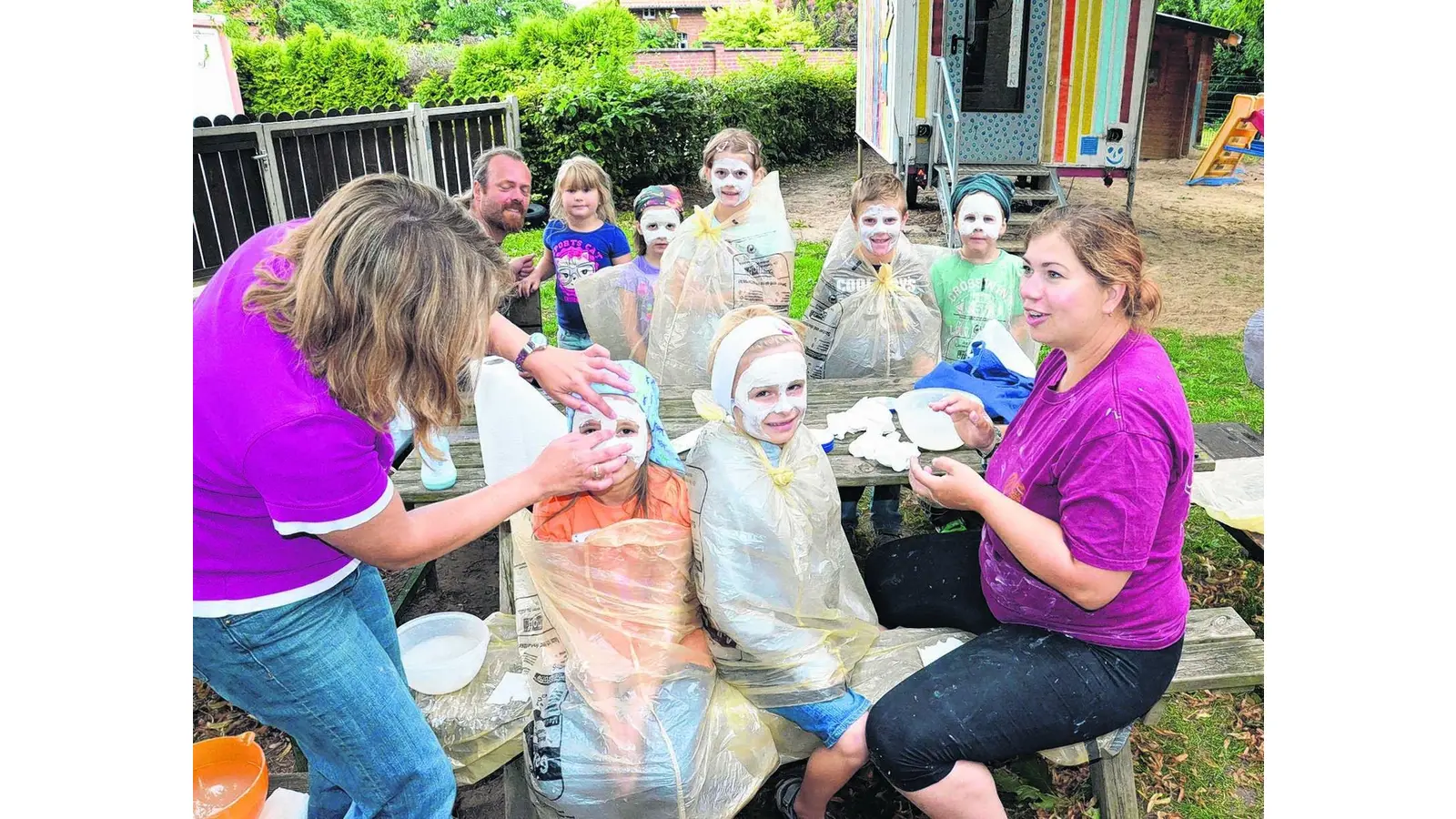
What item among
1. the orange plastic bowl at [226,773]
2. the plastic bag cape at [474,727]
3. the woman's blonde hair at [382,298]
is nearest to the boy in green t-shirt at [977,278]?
the plastic bag cape at [474,727]

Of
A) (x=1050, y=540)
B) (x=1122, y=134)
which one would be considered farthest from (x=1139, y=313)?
(x=1122, y=134)

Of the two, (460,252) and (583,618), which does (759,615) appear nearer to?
(583,618)

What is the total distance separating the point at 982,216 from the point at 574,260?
1840 millimetres

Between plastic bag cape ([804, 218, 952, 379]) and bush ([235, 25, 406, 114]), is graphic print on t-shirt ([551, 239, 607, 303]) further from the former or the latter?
bush ([235, 25, 406, 114])

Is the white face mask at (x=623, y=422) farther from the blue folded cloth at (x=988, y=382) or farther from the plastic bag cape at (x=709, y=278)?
the plastic bag cape at (x=709, y=278)

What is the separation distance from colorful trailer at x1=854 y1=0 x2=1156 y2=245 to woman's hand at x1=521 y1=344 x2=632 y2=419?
22.3ft

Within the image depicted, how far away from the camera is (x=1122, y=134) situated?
905 cm

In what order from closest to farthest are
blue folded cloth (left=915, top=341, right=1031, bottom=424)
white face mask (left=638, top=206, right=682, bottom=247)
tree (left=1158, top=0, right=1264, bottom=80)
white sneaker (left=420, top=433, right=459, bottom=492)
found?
white sneaker (left=420, top=433, right=459, bottom=492), blue folded cloth (left=915, top=341, right=1031, bottom=424), white face mask (left=638, top=206, right=682, bottom=247), tree (left=1158, top=0, right=1264, bottom=80)

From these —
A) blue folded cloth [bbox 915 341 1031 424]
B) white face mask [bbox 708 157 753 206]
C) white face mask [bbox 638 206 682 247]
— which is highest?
white face mask [bbox 708 157 753 206]

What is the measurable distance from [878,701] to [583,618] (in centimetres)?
→ 71

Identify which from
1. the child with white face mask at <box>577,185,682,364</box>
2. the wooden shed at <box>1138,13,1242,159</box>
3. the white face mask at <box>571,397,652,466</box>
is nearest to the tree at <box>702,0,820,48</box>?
the wooden shed at <box>1138,13,1242,159</box>

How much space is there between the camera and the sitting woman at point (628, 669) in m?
2.00

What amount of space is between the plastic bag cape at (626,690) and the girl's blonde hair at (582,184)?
7.70 feet

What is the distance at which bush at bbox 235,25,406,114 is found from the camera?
540 inches
